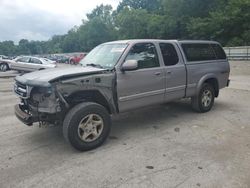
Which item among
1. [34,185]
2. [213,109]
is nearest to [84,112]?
[34,185]

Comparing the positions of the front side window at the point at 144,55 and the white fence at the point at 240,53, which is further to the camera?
the white fence at the point at 240,53

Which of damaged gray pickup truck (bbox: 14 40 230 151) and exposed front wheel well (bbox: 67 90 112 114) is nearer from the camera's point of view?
damaged gray pickup truck (bbox: 14 40 230 151)

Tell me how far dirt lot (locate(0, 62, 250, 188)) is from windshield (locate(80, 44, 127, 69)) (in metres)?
1.42

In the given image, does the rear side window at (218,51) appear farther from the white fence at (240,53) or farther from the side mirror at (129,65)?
the white fence at (240,53)

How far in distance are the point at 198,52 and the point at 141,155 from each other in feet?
11.6

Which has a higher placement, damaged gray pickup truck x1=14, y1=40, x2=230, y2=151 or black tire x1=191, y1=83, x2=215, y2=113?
damaged gray pickup truck x1=14, y1=40, x2=230, y2=151

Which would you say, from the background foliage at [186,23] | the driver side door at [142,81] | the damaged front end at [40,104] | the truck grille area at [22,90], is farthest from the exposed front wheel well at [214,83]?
the background foliage at [186,23]

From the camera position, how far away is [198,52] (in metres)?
6.73

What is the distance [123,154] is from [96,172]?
704mm

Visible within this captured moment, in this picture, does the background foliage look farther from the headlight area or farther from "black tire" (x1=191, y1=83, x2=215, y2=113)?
the headlight area

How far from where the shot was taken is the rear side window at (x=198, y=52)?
6.44 m

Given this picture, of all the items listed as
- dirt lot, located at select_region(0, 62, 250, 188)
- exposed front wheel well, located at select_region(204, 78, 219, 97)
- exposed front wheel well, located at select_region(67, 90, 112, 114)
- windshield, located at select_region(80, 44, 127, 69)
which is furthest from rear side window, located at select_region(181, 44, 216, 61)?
exposed front wheel well, located at select_region(67, 90, 112, 114)

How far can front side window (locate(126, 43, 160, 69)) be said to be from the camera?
533 centimetres

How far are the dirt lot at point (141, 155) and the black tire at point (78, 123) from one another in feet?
0.46
